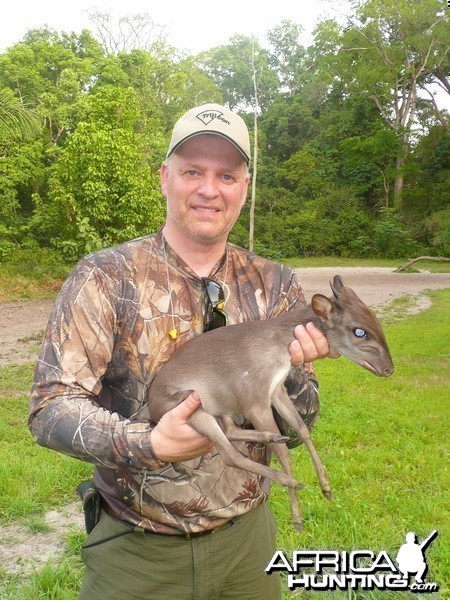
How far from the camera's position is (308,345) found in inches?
98.7

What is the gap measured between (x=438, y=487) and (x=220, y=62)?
6308 cm

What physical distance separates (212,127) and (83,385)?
1250 mm

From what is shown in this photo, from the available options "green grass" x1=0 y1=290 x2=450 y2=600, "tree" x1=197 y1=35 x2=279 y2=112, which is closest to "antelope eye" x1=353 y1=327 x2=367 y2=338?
"green grass" x1=0 y1=290 x2=450 y2=600

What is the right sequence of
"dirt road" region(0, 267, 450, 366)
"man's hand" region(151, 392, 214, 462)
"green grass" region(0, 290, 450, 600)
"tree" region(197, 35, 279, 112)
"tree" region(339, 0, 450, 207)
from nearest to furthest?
"man's hand" region(151, 392, 214, 462) < "green grass" region(0, 290, 450, 600) < "dirt road" region(0, 267, 450, 366) < "tree" region(339, 0, 450, 207) < "tree" region(197, 35, 279, 112)

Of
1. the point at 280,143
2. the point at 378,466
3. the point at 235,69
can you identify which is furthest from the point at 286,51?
the point at 378,466

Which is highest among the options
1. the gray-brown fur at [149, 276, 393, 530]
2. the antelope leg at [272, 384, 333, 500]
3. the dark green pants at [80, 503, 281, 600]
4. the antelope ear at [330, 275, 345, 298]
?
the antelope ear at [330, 275, 345, 298]

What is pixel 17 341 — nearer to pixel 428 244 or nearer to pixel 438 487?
pixel 438 487

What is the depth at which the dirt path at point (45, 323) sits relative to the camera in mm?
5074

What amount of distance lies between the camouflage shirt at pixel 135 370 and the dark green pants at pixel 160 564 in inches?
3.5

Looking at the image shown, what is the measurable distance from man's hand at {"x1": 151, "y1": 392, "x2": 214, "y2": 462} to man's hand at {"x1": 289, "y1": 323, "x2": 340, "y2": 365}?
1.75ft

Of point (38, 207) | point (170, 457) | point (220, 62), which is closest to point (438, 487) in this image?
point (170, 457)

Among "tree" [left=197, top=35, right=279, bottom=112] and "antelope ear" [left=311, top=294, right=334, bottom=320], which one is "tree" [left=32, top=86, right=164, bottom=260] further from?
"tree" [left=197, top=35, right=279, bottom=112]

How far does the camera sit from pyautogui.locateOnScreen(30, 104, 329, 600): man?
244cm

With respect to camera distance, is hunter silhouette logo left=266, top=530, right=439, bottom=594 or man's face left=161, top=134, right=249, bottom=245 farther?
hunter silhouette logo left=266, top=530, right=439, bottom=594
